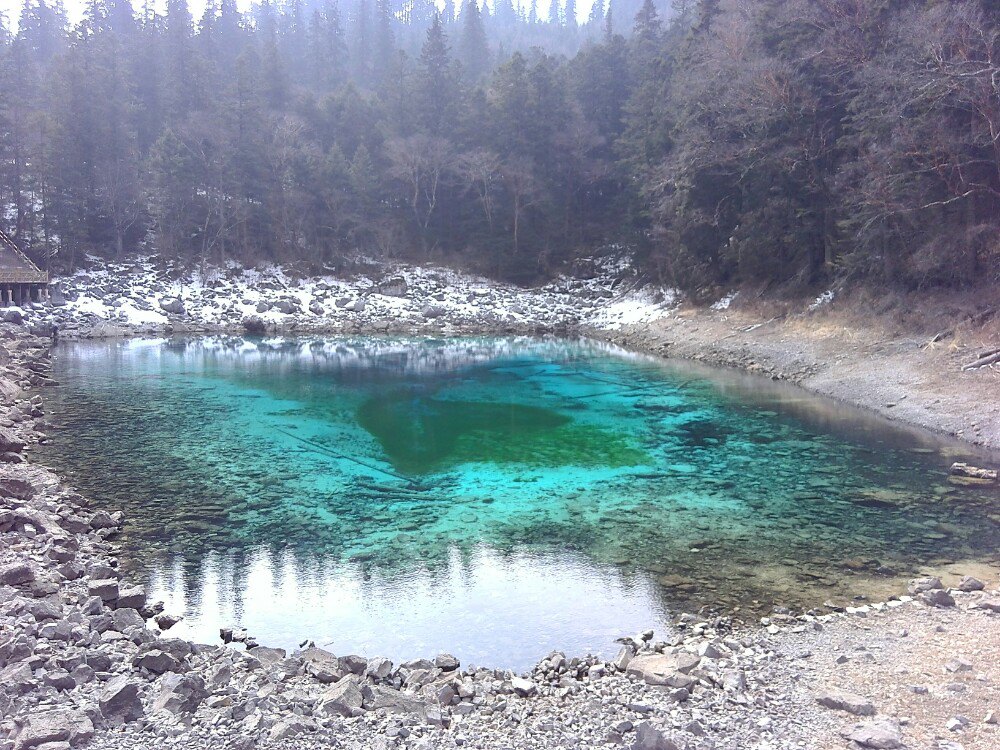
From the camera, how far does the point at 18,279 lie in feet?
116

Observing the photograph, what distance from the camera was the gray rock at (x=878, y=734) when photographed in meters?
5.17

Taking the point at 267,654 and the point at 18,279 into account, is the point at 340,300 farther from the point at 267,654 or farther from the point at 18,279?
the point at 267,654

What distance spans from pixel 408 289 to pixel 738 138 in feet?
68.4

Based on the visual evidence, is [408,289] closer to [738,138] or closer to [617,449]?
[738,138]

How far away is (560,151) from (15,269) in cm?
3143

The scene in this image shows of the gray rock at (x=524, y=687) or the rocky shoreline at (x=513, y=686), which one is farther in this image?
the gray rock at (x=524, y=687)

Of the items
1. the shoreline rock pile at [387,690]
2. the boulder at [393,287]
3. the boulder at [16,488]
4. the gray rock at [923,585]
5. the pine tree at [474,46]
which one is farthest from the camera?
the pine tree at [474,46]

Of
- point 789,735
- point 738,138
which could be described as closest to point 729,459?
point 789,735

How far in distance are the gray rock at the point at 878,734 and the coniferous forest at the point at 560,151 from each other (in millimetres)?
18911

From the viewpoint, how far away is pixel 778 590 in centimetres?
871

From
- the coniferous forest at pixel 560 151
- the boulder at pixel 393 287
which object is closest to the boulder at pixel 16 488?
the coniferous forest at pixel 560 151

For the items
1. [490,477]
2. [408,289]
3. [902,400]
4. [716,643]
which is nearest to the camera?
[716,643]

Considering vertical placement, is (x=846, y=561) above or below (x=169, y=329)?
below

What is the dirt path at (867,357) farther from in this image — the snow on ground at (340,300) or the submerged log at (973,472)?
the snow on ground at (340,300)
